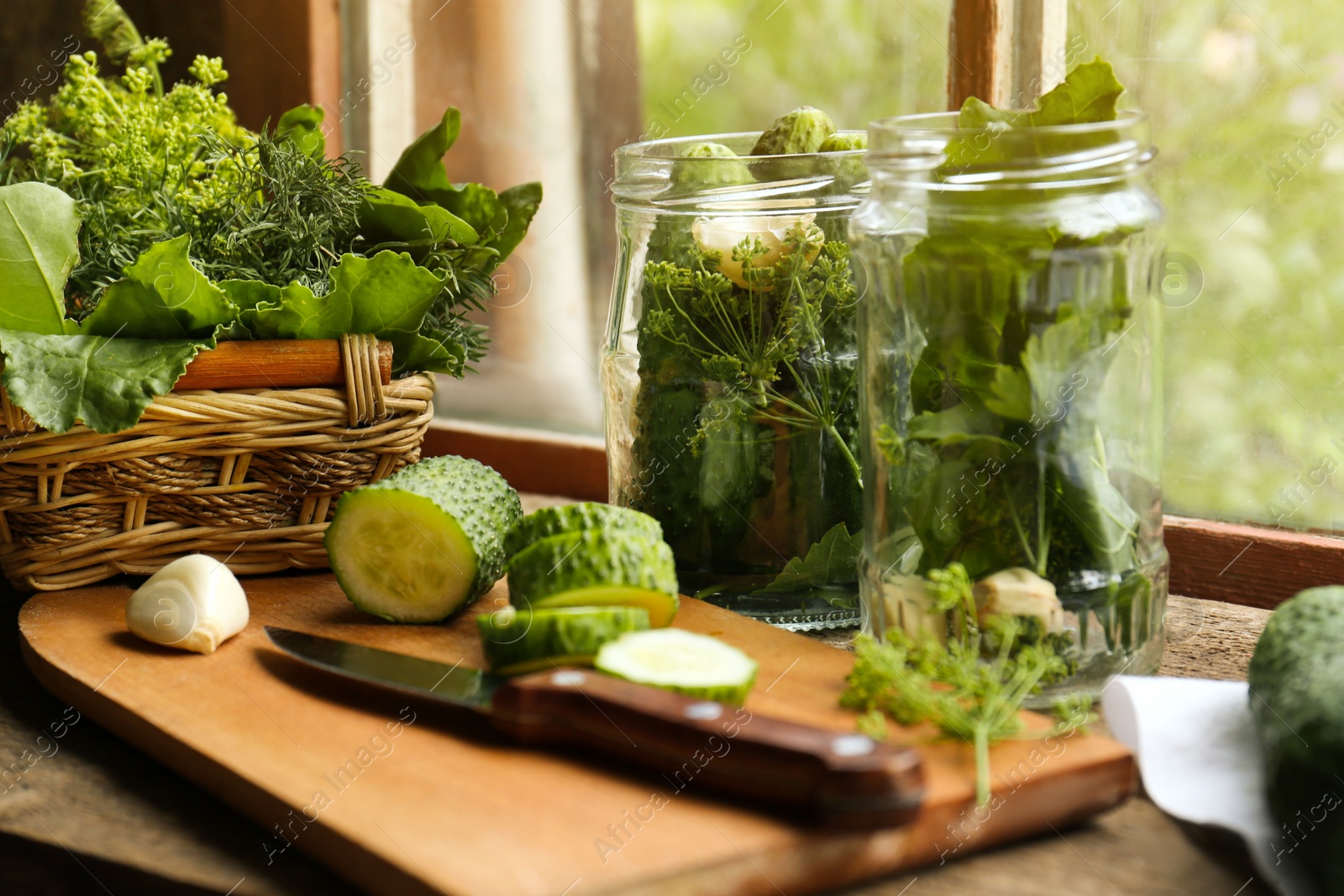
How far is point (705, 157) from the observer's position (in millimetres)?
913

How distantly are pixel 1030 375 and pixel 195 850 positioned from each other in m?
0.57

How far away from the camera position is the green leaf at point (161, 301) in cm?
89

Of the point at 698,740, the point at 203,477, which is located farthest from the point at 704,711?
the point at 203,477

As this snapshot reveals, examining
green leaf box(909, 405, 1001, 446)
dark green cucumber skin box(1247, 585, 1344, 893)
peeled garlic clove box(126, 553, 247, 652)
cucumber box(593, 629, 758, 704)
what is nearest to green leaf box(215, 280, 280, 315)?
peeled garlic clove box(126, 553, 247, 652)

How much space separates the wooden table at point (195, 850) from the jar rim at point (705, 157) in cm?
51

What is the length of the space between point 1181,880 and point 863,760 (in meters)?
0.18

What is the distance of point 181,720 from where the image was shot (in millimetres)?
752

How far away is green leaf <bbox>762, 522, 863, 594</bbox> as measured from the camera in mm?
942

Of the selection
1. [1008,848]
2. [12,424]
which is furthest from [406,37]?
[1008,848]

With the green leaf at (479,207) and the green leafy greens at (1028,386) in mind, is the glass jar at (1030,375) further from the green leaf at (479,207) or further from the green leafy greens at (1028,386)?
the green leaf at (479,207)

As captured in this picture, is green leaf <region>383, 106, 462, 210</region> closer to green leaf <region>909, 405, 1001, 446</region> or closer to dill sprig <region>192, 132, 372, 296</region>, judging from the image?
dill sprig <region>192, 132, 372, 296</region>

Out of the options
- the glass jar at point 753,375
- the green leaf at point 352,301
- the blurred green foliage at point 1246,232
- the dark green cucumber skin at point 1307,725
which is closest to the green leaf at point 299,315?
the green leaf at point 352,301

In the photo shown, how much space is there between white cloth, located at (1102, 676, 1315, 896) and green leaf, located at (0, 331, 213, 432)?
71cm

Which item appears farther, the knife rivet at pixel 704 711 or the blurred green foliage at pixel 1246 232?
the blurred green foliage at pixel 1246 232
